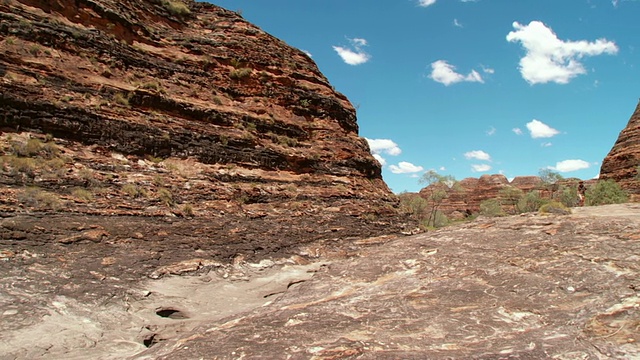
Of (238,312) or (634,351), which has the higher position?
(634,351)

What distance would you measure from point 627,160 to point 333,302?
45.1 m

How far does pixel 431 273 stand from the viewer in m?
10.4

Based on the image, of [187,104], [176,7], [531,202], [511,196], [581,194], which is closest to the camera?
[187,104]

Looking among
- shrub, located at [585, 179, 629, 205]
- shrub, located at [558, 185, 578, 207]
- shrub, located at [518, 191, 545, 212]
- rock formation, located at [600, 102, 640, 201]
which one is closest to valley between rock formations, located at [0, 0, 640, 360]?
shrub, located at [585, 179, 629, 205]

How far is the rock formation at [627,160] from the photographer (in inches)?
1502

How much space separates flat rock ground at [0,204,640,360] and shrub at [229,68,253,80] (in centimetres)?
1130

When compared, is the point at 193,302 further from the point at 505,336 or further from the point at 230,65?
the point at 230,65

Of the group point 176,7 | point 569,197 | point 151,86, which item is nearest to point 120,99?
point 151,86

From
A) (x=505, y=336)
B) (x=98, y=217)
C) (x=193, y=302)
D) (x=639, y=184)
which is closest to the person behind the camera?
(x=505, y=336)

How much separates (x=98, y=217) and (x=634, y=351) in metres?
12.2

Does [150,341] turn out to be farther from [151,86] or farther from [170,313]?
[151,86]

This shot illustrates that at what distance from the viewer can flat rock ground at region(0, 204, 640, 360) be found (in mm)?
5973

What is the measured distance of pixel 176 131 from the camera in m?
15.8

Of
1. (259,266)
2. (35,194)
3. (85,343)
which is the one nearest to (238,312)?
(85,343)
